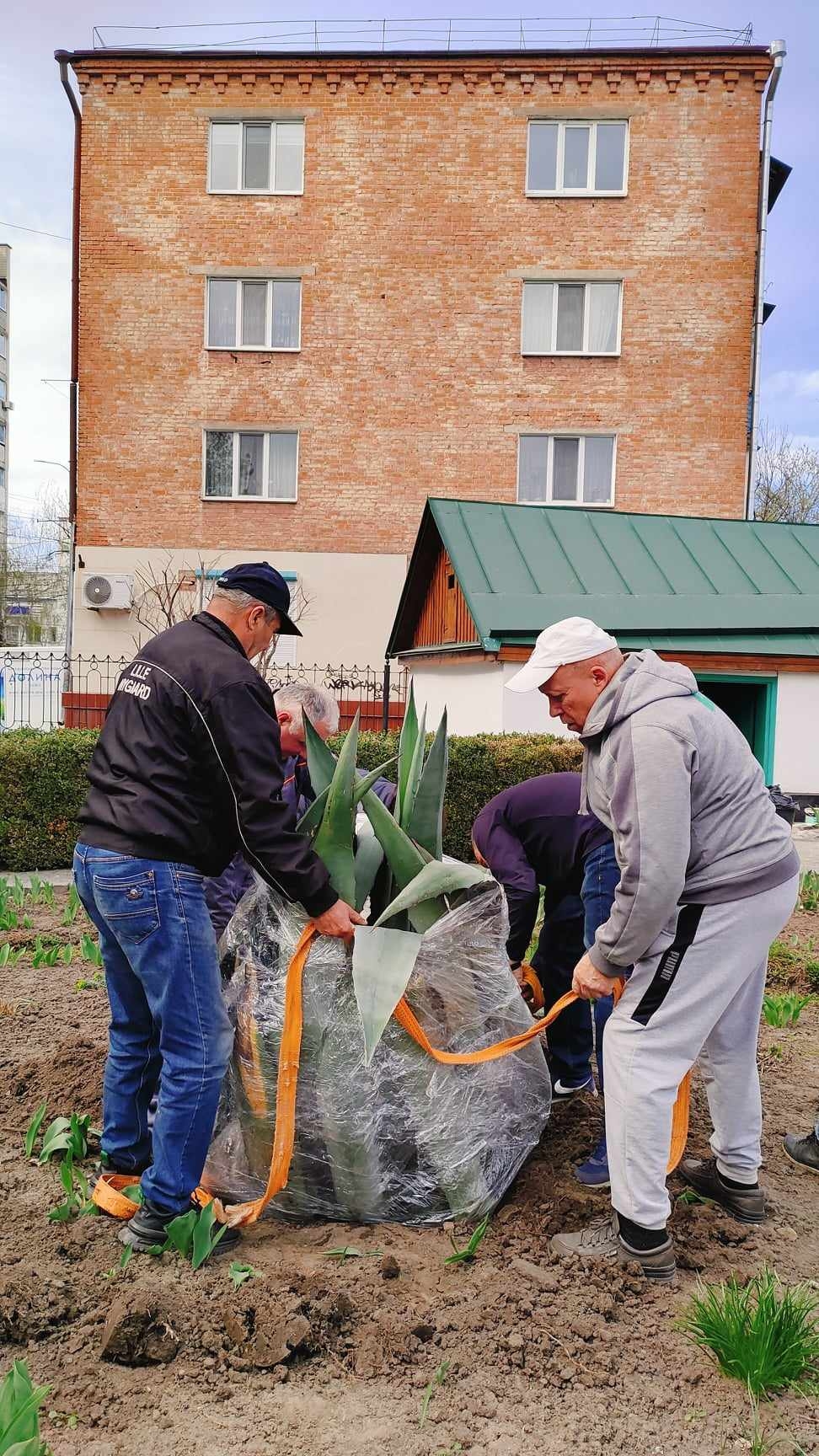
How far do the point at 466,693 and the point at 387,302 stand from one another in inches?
422

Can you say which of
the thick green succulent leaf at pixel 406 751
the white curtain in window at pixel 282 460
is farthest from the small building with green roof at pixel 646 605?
the thick green succulent leaf at pixel 406 751

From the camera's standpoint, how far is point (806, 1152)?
3545mm

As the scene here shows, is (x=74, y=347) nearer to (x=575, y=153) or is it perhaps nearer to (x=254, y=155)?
(x=254, y=155)

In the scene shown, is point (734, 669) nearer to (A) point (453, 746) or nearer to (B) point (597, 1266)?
(A) point (453, 746)

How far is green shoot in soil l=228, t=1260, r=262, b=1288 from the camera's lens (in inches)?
104

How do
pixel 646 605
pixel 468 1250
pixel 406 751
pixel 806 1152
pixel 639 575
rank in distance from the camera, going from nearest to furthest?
pixel 468 1250, pixel 406 751, pixel 806 1152, pixel 646 605, pixel 639 575

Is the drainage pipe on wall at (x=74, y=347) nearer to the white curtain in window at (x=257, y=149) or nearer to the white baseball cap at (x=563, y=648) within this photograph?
the white curtain in window at (x=257, y=149)

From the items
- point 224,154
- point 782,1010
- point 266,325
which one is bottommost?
point 782,1010

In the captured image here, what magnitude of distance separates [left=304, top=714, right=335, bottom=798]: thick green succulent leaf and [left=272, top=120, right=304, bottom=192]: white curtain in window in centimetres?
2058

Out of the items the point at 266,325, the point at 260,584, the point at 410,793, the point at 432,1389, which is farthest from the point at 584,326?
the point at 432,1389

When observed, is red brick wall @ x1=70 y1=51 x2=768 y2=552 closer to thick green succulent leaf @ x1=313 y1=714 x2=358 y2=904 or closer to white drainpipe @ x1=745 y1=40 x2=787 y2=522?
white drainpipe @ x1=745 y1=40 x2=787 y2=522

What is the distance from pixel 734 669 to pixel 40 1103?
10653 mm

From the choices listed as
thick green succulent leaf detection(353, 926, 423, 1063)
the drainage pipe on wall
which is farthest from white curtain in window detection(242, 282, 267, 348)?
Result: thick green succulent leaf detection(353, 926, 423, 1063)

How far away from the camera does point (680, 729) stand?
267 centimetres
